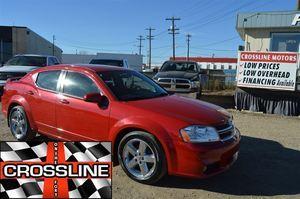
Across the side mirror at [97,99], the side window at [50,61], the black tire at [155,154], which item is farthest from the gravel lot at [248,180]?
the side window at [50,61]

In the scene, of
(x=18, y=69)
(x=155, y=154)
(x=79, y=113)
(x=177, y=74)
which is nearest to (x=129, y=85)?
(x=79, y=113)

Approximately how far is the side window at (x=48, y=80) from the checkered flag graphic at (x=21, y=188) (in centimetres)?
272

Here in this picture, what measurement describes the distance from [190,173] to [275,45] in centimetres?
1310

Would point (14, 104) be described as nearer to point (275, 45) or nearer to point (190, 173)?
point (190, 173)

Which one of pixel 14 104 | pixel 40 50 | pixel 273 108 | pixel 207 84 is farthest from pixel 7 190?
pixel 40 50

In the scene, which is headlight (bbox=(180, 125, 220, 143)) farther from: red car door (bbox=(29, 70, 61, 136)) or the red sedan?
red car door (bbox=(29, 70, 61, 136))

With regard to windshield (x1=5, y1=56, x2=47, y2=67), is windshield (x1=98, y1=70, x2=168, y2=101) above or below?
below

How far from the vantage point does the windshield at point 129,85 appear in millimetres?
5488

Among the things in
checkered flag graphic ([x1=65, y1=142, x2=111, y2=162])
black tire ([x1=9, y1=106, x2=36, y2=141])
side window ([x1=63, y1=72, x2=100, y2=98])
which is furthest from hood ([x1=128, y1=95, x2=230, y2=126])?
black tire ([x1=9, y1=106, x2=36, y2=141])

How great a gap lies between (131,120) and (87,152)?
1.57 m

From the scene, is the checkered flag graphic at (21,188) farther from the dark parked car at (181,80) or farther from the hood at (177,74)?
the hood at (177,74)

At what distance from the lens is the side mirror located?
201 inches

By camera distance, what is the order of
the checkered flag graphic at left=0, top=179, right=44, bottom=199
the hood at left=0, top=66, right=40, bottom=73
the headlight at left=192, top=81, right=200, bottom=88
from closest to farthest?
the checkered flag graphic at left=0, top=179, right=44, bottom=199
the headlight at left=192, top=81, right=200, bottom=88
the hood at left=0, top=66, right=40, bottom=73

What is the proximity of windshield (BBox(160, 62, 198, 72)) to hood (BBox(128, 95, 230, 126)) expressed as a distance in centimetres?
817
